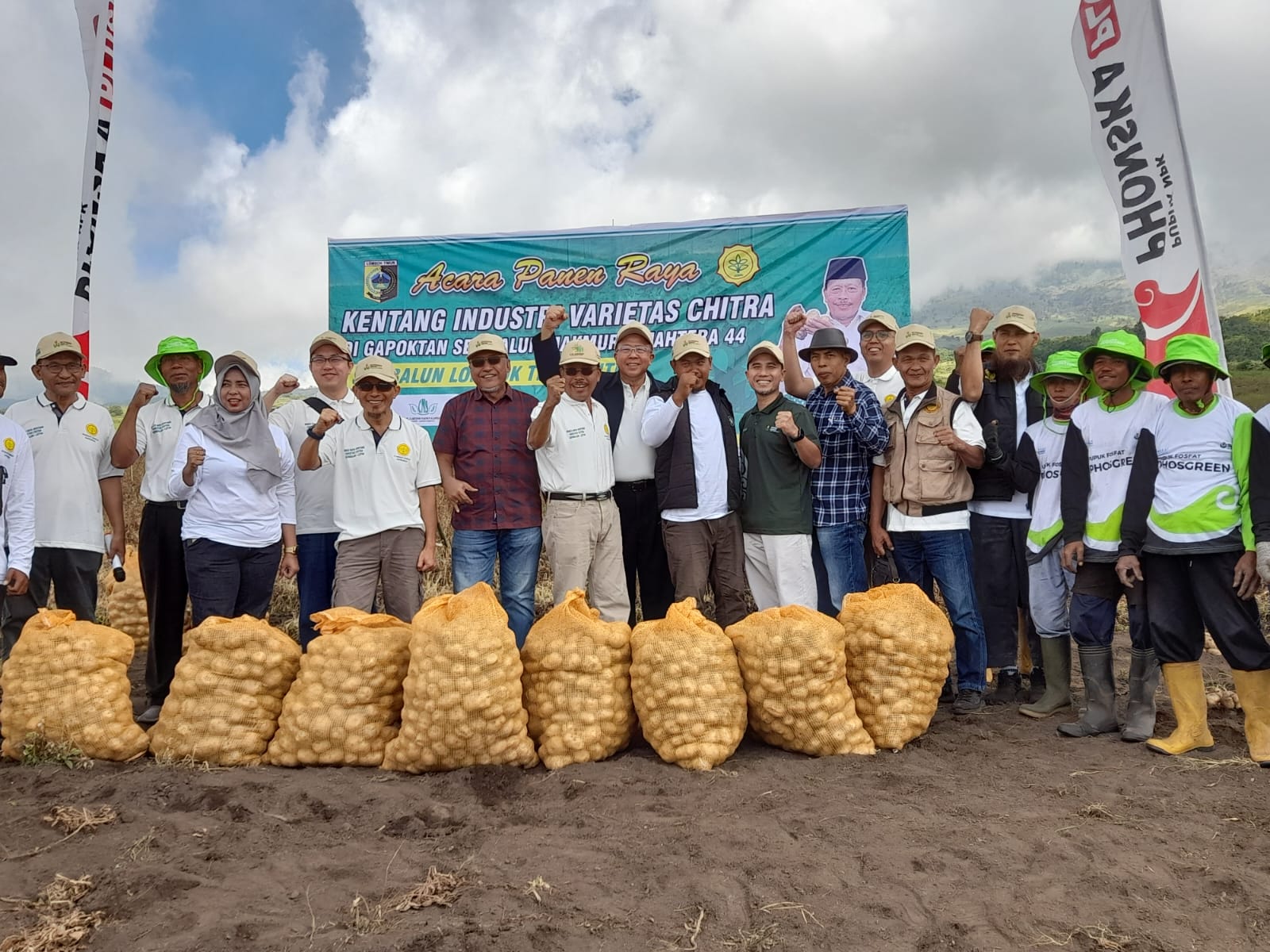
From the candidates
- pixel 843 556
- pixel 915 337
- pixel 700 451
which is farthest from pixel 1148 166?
pixel 700 451

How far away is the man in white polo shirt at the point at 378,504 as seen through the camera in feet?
14.6

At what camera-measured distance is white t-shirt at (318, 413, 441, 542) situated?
4.45 meters

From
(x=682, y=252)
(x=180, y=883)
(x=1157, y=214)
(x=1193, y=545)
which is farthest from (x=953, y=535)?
(x=682, y=252)

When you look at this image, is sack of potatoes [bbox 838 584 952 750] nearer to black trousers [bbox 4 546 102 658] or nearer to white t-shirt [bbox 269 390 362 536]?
white t-shirt [bbox 269 390 362 536]

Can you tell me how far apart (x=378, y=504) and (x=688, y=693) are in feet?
6.27

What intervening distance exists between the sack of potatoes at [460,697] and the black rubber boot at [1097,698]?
2667mm

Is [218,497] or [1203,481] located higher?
[218,497]

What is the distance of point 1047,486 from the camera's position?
4.48 metres

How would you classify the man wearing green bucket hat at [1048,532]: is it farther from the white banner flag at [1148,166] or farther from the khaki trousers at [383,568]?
the khaki trousers at [383,568]

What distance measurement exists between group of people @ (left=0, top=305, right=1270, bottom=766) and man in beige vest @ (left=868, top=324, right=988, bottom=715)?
13mm

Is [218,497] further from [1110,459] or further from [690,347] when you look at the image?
[1110,459]

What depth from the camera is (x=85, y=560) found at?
458 cm

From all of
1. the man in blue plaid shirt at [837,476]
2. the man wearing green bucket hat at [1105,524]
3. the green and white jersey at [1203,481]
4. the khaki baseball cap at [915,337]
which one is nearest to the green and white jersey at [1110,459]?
the man wearing green bucket hat at [1105,524]

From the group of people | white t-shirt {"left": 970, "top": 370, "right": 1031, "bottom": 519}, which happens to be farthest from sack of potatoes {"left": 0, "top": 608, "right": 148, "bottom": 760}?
white t-shirt {"left": 970, "top": 370, "right": 1031, "bottom": 519}
